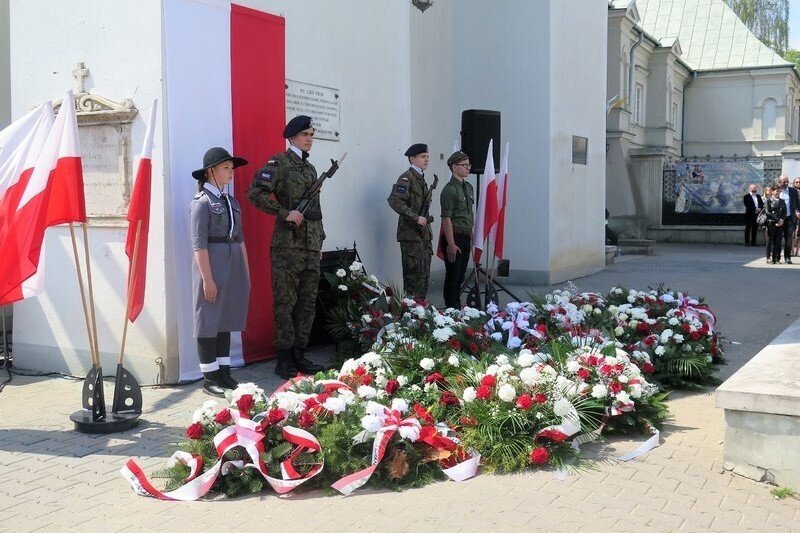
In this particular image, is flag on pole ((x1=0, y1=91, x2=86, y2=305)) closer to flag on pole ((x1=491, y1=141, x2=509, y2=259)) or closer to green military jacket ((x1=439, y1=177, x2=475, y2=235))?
green military jacket ((x1=439, y1=177, x2=475, y2=235))

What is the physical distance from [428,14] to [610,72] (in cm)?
1877

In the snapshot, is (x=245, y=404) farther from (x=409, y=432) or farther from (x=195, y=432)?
(x=409, y=432)

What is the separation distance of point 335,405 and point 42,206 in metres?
2.25

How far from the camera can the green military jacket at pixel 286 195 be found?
655 centimetres

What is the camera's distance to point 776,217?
53.3 ft

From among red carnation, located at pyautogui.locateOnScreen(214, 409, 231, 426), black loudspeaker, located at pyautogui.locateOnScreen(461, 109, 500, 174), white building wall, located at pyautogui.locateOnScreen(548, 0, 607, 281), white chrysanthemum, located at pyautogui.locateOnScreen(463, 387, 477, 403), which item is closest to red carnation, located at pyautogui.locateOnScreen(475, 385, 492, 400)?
white chrysanthemum, located at pyautogui.locateOnScreen(463, 387, 477, 403)

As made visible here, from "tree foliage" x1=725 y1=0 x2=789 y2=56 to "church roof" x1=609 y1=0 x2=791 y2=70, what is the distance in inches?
333

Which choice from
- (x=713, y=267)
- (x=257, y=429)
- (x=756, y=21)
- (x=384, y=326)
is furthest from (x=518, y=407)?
(x=756, y=21)

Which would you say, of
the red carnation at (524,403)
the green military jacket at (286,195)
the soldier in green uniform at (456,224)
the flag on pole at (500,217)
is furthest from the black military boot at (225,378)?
the flag on pole at (500,217)

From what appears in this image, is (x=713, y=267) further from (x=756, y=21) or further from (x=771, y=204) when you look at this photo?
(x=756, y=21)

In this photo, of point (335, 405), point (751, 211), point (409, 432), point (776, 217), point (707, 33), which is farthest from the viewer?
point (707, 33)

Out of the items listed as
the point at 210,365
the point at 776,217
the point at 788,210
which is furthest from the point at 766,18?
the point at 210,365

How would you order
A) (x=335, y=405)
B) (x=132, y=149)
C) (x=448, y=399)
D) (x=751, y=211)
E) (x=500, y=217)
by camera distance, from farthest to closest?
1. (x=751, y=211)
2. (x=500, y=217)
3. (x=132, y=149)
4. (x=448, y=399)
5. (x=335, y=405)

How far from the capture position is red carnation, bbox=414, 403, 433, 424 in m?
4.69
